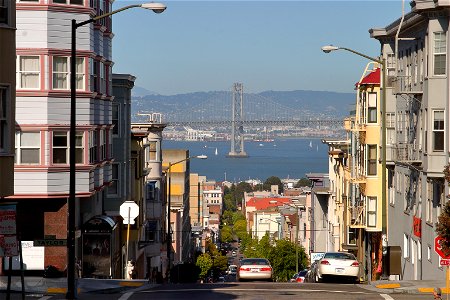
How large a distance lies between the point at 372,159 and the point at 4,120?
35399 mm

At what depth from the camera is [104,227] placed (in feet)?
144

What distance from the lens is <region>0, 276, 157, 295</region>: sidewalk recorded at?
3061 cm

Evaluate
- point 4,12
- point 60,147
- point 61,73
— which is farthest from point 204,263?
point 4,12

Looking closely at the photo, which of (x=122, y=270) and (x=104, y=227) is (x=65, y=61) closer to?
(x=104, y=227)

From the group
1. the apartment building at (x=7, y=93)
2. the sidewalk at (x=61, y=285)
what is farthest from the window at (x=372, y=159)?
the apartment building at (x=7, y=93)

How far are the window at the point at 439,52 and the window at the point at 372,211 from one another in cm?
1755

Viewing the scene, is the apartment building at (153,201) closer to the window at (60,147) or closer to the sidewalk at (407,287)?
the window at (60,147)

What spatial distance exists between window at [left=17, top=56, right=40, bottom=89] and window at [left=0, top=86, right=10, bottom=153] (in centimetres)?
1278

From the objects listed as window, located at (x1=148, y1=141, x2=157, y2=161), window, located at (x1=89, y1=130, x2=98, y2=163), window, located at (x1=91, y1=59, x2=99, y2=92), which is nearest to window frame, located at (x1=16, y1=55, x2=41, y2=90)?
window, located at (x1=91, y1=59, x2=99, y2=92)

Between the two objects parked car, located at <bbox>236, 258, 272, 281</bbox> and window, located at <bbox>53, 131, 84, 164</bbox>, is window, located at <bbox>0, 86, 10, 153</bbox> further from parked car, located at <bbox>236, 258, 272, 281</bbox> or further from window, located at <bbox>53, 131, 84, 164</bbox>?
parked car, located at <bbox>236, 258, 272, 281</bbox>

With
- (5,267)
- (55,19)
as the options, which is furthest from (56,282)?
(55,19)

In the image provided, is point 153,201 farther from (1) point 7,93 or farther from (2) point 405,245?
(1) point 7,93

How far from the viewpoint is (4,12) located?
25094 millimetres

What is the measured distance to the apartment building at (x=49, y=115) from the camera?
37812 mm
